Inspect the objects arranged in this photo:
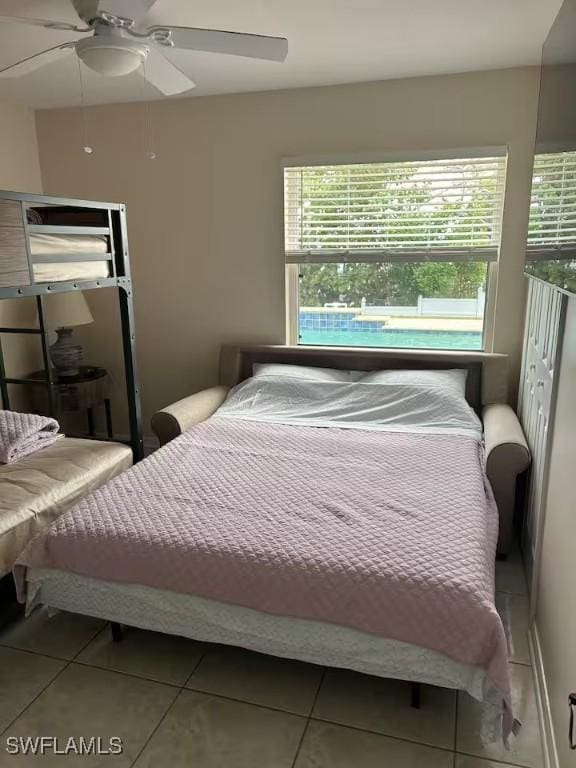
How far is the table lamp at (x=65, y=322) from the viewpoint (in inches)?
138

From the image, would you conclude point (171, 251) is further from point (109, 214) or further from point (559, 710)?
point (559, 710)

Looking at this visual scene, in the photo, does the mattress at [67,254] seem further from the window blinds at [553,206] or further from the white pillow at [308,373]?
the window blinds at [553,206]

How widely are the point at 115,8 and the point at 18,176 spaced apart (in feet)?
7.59

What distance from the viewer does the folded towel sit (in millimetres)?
2580

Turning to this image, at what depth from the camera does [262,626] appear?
179cm

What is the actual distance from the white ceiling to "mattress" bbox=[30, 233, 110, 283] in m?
0.86

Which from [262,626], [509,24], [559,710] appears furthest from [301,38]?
[559,710]

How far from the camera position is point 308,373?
3.40 m

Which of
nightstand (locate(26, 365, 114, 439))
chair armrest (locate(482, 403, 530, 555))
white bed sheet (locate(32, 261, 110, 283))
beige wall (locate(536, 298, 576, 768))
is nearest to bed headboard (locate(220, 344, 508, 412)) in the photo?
chair armrest (locate(482, 403, 530, 555))

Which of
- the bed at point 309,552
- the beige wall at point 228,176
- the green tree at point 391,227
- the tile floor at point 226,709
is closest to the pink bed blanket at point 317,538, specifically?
the bed at point 309,552

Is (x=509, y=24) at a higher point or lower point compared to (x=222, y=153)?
higher

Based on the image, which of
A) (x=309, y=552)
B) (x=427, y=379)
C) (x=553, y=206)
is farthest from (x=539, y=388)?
(x=309, y=552)

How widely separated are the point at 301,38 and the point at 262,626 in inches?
96.8

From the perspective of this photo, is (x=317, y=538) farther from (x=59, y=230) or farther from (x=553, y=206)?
(x=59, y=230)
